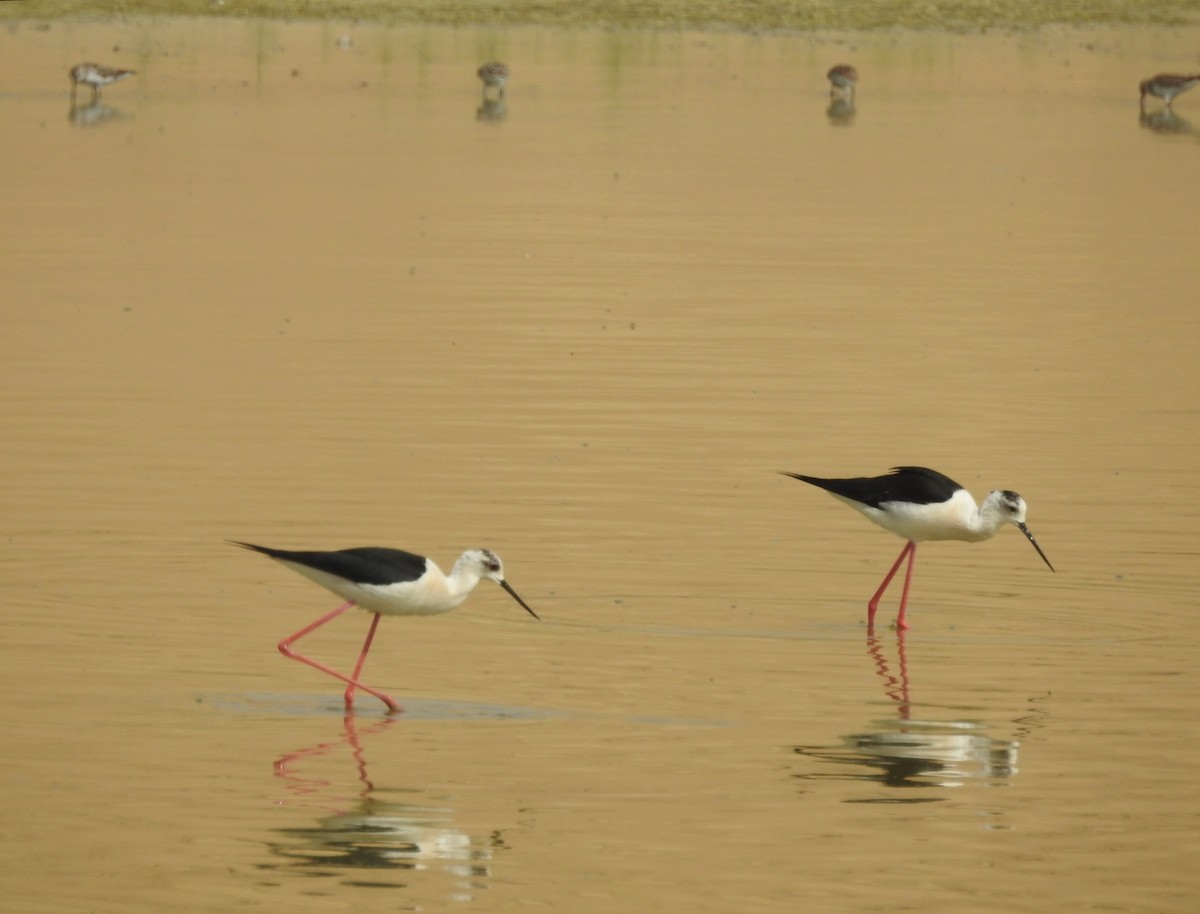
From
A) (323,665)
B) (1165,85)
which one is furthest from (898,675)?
(1165,85)

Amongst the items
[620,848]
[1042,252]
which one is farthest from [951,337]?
[620,848]

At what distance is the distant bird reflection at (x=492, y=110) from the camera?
37719 mm

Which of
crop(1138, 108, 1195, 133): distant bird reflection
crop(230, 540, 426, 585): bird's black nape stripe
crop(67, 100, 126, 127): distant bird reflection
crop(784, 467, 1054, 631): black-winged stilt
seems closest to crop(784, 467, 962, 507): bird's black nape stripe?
crop(784, 467, 1054, 631): black-winged stilt

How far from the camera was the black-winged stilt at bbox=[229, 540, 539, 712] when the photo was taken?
922 cm

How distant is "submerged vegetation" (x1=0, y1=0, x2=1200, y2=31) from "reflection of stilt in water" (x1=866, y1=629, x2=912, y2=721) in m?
45.2

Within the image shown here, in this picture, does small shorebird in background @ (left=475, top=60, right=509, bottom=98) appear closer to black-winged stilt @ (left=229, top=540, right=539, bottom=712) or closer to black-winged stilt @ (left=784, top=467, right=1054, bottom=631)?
black-winged stilt @ (left=784, top=467, right=1054, bottom=631)

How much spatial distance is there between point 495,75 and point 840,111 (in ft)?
19.1

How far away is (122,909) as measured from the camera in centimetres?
704

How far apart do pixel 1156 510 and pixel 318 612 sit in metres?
4.83

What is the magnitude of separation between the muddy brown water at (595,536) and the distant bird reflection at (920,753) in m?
0.03

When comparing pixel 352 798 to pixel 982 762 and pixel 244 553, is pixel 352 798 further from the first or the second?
pixel 244 553

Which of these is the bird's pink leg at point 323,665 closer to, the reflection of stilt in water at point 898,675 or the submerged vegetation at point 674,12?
the reflection of stilt in water at point 898,675

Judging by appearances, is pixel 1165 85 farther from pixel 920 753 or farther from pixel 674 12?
pixel 920 753

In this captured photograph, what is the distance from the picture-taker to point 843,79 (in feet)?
139
